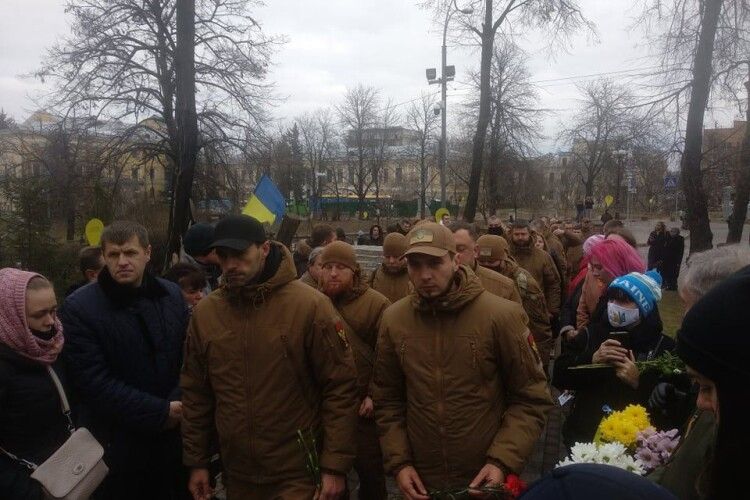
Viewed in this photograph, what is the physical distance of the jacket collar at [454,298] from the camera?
2.81 m

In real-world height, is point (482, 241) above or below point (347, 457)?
above

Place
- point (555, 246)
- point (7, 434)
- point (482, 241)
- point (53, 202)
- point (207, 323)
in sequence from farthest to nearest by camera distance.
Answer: point (53, 202) < point (555, 246) < point (482, 241) < point (207, 323) < point (7, 434)

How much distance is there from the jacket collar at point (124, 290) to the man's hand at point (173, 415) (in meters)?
0.63

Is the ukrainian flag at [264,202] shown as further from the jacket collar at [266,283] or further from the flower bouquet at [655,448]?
the flower bouquet at [655,448]

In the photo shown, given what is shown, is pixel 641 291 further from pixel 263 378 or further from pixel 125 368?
pixel 125 368

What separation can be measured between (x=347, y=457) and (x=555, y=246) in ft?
22.6

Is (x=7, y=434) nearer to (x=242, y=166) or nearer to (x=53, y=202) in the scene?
(x=53, y=202)

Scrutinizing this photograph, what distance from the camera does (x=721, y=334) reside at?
1194 mm

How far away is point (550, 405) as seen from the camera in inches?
113

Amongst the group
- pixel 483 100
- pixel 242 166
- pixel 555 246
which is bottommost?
pixel 555 246

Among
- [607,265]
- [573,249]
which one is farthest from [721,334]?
[573,249]

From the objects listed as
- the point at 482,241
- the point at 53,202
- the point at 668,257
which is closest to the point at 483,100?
the point at 668,257

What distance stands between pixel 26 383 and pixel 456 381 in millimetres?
2071

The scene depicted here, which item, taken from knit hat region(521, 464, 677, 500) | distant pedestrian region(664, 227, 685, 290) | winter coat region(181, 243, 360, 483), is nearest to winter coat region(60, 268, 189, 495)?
winter coat region(181, 243, 360, 483)
